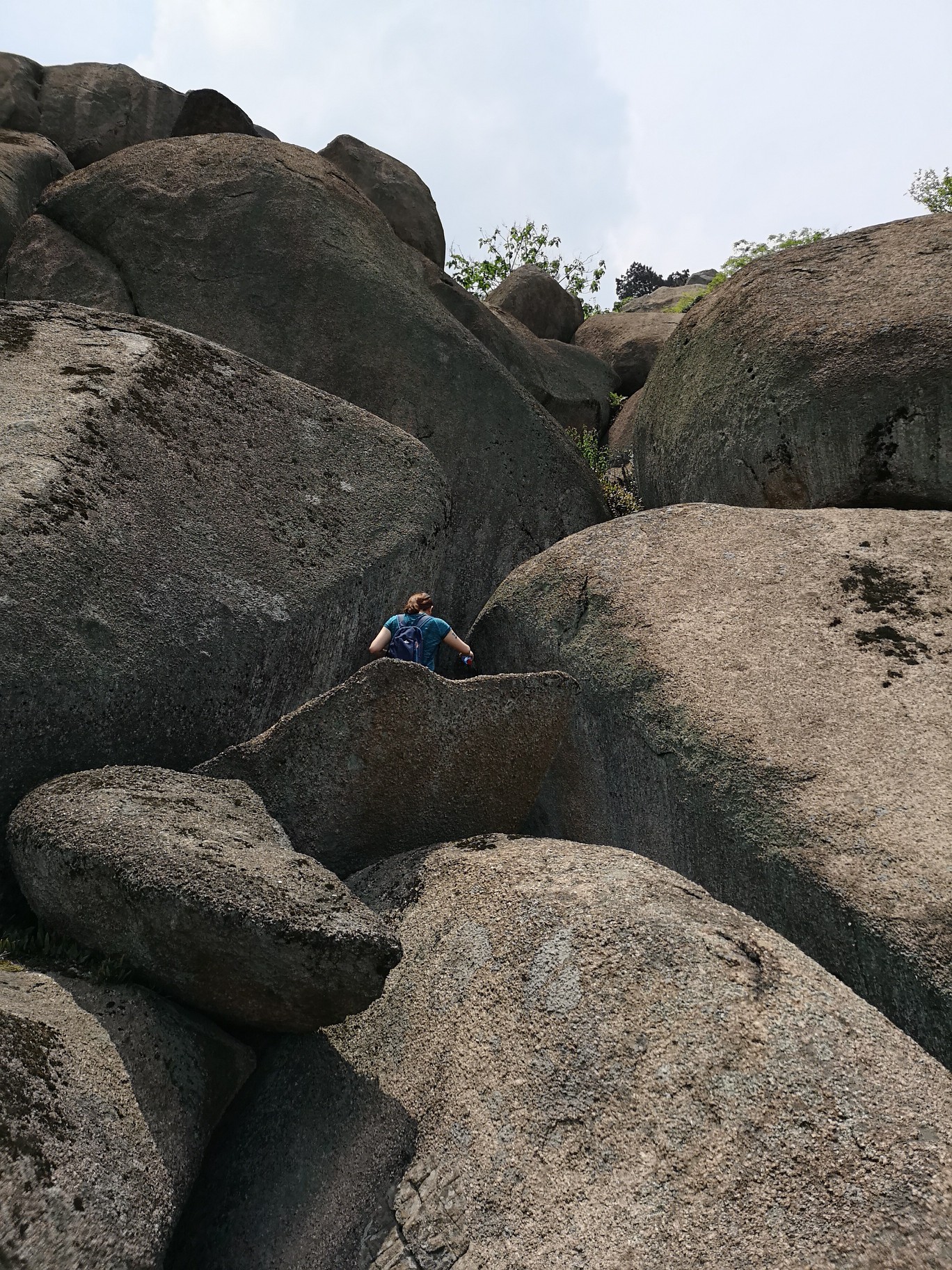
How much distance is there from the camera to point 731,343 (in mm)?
9516

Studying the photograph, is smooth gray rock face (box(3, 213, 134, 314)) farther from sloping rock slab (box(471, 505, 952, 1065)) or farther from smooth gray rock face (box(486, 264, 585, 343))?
smooth gray rock face (box(486, 264, 585, 343))

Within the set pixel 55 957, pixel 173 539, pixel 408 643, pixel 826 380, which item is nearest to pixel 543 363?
pixel 826 380

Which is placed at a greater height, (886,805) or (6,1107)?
(886,805)

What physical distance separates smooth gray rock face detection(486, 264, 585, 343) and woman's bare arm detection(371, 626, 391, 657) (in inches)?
515

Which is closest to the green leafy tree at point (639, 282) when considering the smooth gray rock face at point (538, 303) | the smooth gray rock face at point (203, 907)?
the smooth gray rock face at point (538, 303)

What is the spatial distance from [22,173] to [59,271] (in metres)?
4.14

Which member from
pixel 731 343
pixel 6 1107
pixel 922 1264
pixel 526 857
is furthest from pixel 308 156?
pixel 922 1264

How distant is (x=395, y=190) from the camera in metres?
17.2

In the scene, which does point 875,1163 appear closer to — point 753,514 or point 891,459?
point 753,514

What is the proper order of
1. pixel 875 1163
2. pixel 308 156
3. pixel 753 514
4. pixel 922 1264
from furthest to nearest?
pixel 308 156, pixel 753 514, pixel 875 1163, pixel 922 1264

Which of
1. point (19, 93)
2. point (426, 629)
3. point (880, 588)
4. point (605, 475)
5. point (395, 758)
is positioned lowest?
point (395, 758)

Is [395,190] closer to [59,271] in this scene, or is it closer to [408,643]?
[59,271]

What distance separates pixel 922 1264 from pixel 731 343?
7.68 metres

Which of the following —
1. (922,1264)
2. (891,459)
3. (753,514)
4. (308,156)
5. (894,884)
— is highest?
(308,156)
